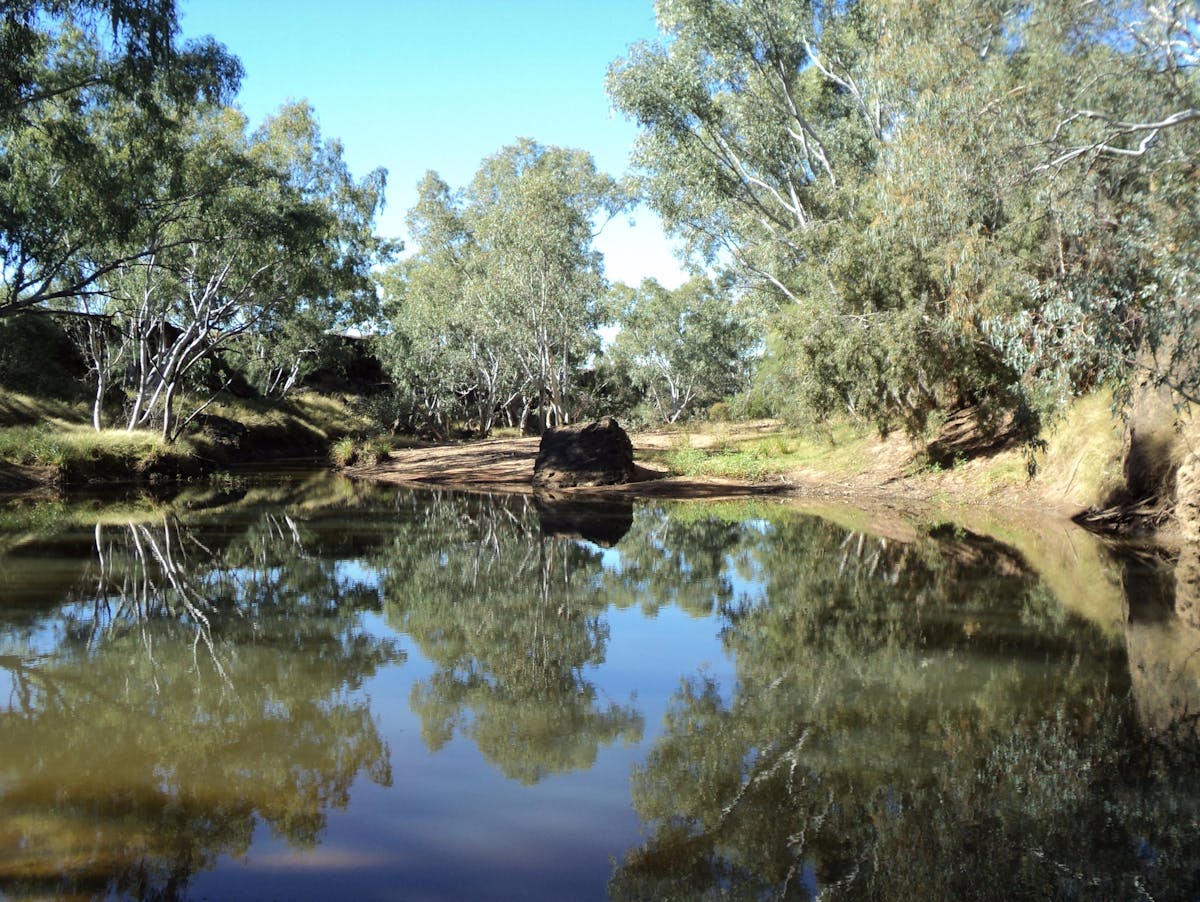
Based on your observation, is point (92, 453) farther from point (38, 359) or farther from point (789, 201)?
point (789, 201)

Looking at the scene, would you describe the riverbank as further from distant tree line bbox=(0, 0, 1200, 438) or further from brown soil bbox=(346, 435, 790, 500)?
distant tree line bbox=(0, 0, 1200, 438)

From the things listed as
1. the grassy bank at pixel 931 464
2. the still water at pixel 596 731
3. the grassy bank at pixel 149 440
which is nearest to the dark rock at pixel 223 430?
the grassy bank at pixel 149 440

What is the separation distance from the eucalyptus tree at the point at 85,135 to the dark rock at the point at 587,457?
11977 mm

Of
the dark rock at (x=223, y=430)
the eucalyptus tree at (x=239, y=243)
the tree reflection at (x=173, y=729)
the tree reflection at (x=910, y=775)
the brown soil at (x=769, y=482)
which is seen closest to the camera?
the tree reflection at (x=910, y=775)

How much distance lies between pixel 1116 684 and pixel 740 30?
62.4 feet

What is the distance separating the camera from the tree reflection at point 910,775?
12.1 ft

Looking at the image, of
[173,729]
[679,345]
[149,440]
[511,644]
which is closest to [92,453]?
[149,440]

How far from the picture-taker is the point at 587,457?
80.3ft

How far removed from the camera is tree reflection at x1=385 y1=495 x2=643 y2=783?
210 inches

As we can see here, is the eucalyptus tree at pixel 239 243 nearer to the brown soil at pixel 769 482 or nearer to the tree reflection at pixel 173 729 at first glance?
the brown soil at pixel 769 482

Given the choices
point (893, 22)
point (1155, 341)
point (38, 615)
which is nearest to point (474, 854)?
point (38, 615)

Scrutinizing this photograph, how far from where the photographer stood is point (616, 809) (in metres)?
4.36

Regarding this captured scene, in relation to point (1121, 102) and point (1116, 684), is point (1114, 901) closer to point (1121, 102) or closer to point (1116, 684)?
point (1116, 684)

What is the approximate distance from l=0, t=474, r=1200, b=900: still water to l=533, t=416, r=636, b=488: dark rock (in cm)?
1311
